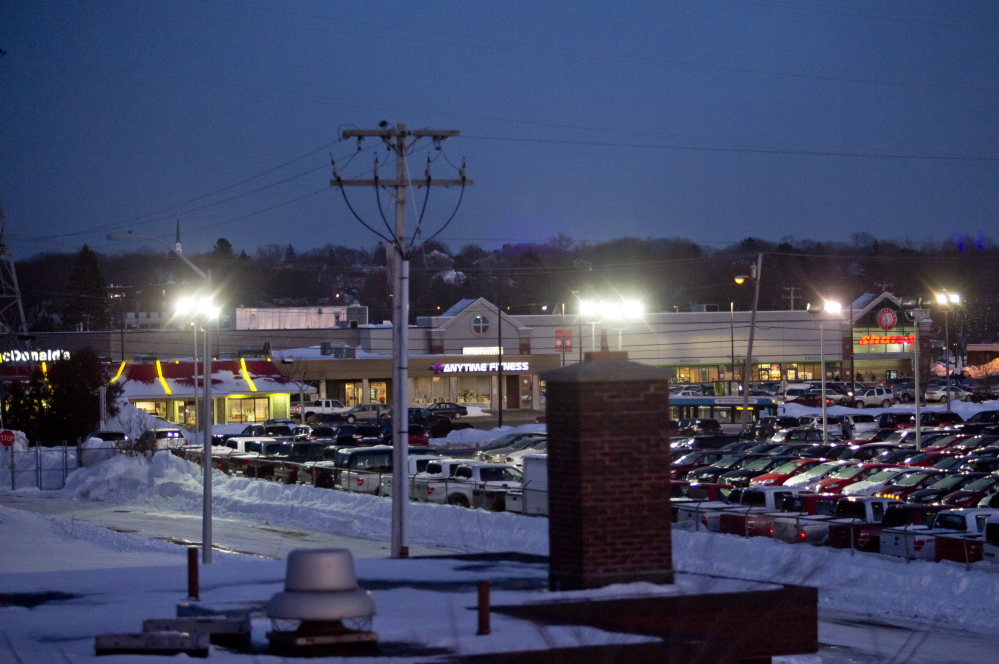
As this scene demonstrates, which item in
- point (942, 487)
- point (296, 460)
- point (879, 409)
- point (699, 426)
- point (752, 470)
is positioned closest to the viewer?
point (942, 487)

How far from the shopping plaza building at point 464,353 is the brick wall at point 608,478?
56418 millimetres

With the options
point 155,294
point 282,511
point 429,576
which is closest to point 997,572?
point 429,576

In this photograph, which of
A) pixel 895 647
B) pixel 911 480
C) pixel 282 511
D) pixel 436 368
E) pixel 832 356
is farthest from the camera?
pixel 832 356

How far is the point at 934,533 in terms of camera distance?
20.3 m

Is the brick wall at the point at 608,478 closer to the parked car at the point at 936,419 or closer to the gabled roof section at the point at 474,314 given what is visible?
the parked car at the point at 936,419

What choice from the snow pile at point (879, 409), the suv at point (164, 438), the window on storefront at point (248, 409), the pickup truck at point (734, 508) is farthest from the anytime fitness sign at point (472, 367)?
the pickup truck at point (734, 508)

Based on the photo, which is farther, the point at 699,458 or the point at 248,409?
the point at 248,409

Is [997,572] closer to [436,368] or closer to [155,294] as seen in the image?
[436,368]

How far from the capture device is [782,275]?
157500 millimetres

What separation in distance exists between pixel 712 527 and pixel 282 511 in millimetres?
13405

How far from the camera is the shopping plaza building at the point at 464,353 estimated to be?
68.2 m

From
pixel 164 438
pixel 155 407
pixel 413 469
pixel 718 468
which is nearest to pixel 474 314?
pixel 155 407

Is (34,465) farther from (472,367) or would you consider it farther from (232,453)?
(472,367)

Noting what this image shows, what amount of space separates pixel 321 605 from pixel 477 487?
21306 mm
